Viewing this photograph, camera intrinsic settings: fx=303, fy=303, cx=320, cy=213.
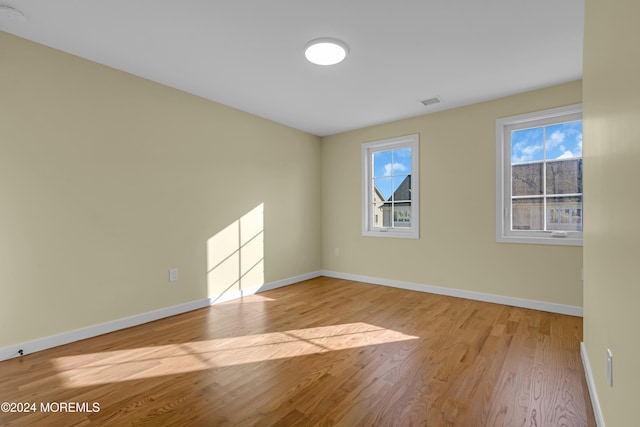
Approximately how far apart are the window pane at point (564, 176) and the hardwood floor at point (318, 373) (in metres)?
1.34

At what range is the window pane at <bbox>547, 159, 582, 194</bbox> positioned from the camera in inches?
126

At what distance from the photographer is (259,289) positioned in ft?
13.9

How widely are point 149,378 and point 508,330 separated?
2.92 m

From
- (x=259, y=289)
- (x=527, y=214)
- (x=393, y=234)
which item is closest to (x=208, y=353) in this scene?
(x=259, y=289)

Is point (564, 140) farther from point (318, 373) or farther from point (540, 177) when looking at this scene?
point (318, 373)

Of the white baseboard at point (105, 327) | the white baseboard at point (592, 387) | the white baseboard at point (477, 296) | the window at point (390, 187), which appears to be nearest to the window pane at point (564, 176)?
the white baseboard at point (477, 296)

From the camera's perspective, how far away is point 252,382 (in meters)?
1.93

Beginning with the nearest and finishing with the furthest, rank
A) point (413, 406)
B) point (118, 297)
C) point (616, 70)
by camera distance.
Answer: point (616, 70)
point (413, 406)
point (118, 297)

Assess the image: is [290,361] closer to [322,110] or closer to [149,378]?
[149,378]

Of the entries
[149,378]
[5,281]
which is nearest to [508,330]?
[149,378]

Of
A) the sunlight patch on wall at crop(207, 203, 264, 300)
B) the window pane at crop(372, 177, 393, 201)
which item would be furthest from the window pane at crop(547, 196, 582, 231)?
the sunlight patch on wall at crop(207, 203, 264, 300)

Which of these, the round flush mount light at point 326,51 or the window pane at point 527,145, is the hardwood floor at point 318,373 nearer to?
the window pane at point 527,145

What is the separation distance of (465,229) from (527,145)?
1.18 m

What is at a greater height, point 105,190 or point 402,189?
point 402,189
